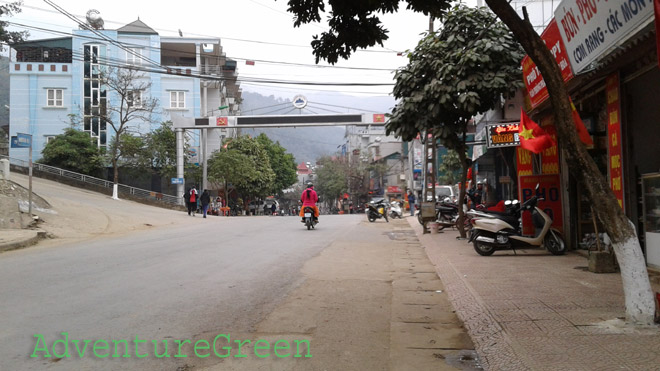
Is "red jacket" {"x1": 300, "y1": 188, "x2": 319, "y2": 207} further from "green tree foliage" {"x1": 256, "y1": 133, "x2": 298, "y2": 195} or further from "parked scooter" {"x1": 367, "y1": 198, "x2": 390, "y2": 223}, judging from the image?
"green tree foliage" {"x1": 256, "y1": 133, "x2": 298, "y2": 195}

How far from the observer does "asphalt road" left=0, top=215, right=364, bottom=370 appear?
4688 millimetres

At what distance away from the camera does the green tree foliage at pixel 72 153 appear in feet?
132

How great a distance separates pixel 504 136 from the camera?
1264cm

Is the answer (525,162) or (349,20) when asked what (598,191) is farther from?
Result: (525,162)

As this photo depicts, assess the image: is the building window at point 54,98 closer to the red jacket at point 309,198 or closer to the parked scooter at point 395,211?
the parked scooter at point 395,211

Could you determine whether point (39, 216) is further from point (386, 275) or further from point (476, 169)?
point (476, 169)

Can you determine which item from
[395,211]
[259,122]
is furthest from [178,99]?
[395,211]

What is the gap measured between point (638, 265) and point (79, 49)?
48134 mm

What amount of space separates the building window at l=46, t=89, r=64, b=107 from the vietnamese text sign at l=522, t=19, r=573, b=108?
4279 cm

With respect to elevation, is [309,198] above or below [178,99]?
below

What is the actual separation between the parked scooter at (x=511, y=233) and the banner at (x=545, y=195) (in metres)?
0.54

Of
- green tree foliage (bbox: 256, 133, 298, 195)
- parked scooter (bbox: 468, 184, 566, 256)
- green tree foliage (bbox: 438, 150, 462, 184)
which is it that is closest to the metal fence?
green tree foliage (bbox: 256, 133, 298, 195)

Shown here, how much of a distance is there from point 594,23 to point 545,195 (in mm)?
5309

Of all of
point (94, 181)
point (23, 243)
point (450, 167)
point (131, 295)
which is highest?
point (450, 167)
